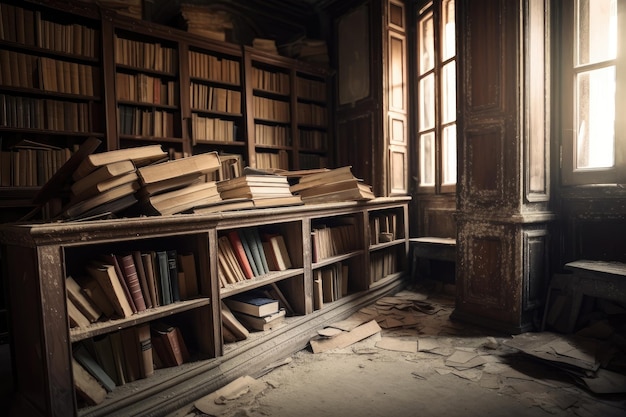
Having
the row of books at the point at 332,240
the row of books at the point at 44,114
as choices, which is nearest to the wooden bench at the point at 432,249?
the row of books at the point at 332,240

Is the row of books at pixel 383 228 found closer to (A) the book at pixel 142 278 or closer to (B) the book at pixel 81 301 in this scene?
(A) the book at pixel 142 278

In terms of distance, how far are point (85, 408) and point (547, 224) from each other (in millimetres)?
3294

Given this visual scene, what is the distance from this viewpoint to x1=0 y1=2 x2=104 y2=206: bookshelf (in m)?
3.23

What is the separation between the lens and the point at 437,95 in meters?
4.55

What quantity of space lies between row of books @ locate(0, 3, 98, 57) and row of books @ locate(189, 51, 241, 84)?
0.99m

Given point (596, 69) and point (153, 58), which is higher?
point (153, 58)

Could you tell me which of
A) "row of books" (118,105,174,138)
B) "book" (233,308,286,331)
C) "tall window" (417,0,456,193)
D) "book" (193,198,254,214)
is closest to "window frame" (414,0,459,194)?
"tall window" (417,0,456,193)

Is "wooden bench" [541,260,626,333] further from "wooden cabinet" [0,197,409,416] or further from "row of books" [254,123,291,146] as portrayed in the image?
"row of books" [254,123,291,146]

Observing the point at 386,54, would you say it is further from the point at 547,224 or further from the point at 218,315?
the point at 218,315

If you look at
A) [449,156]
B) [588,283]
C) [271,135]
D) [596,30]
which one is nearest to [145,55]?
[271,135]

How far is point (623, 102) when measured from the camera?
8.91ft

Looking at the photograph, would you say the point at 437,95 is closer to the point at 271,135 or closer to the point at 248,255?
the point at 271,135

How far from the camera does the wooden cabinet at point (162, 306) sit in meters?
1.60

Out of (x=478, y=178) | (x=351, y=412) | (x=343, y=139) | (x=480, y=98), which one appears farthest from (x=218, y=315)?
(x=343, y=139)
